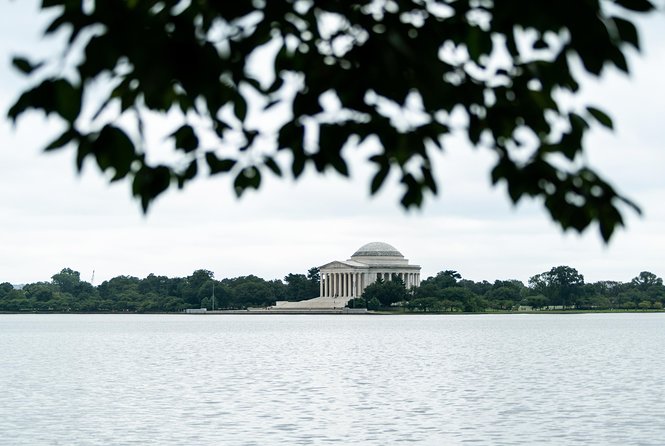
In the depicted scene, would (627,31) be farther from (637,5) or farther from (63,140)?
(63,140)

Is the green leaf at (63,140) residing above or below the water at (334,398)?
above

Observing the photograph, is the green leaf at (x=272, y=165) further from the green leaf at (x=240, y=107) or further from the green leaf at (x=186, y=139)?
the green leaf at (x=240, y=107)

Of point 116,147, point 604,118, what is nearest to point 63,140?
point 116,147

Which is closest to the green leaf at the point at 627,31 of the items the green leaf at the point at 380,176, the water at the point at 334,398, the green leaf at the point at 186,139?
the green leaf at the point at 380,176

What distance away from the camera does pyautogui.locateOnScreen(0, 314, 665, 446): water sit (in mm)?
32344

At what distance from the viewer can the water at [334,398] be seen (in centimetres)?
3234

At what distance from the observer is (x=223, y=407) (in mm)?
39469

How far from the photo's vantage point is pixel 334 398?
4256 centimetres

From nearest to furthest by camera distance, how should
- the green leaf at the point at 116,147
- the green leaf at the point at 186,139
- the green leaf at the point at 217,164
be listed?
1. the green leaf at the point at 116,147
2. the green leaf at the point at 186,139
3. the green leaf at the point at 217,164

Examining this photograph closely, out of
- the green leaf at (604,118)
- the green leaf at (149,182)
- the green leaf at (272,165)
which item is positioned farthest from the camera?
the green leaf at (272,165)

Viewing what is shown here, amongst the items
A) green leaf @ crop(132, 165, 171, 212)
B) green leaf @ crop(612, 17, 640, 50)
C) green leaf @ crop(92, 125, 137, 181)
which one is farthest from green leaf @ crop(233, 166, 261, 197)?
green leaf @ crop(612, 17, 640, 50)

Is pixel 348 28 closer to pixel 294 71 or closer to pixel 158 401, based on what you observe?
pixel 294 71

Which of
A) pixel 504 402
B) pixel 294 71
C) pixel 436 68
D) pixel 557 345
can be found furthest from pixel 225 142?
pixel 557 345

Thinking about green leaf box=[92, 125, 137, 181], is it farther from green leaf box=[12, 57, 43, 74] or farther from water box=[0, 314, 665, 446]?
water box=[0, 314, 665, 446]
